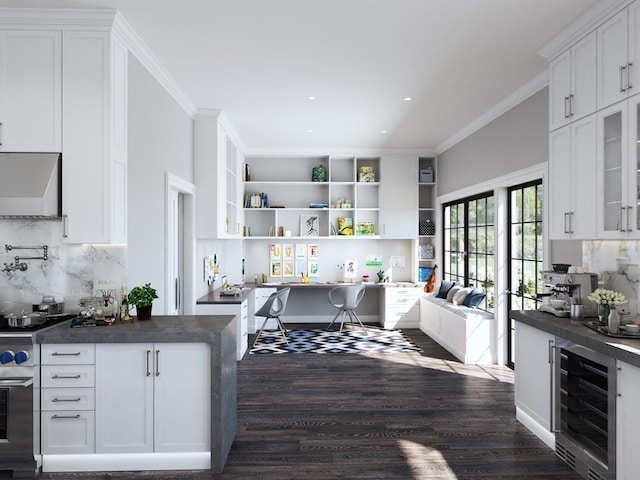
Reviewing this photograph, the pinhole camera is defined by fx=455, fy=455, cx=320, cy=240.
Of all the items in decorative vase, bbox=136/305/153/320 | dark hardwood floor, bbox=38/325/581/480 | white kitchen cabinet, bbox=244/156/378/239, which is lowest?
dark hardwood floor, bbox=38/325/581/480

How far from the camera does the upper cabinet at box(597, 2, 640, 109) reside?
2703 mm

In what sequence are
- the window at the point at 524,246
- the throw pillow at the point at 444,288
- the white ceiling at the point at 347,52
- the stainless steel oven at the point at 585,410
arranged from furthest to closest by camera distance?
the throw pillow at the point at 444,288 → the window at the point at 524,246 → the white ceiling at the point at 347,52 → the stainless steel oven at the point at 585,410

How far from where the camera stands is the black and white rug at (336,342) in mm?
6031

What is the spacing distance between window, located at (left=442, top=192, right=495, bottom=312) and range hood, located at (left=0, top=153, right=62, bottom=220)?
4.59 m

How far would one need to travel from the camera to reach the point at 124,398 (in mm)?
2836

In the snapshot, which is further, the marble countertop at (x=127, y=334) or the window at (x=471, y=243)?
the window at (x=471, y=243)

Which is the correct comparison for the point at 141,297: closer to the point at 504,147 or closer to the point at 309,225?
the point at 504,147

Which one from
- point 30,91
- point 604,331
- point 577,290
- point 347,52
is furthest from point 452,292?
point 30,91

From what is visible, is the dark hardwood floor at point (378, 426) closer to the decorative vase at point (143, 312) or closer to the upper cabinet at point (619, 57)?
the decorative vase at point (143, 312)

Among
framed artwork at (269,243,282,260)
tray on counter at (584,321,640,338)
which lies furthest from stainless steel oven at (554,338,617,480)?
framed artwork at (269,243,282,260)

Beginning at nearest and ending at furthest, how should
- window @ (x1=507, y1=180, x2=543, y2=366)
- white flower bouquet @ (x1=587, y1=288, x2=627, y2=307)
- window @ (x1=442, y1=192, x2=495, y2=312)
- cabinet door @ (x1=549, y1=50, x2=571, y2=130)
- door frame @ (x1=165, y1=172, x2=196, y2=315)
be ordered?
white flower bouquet @ (x1=587, y1=288, x2=627, y2=307)
cabinet door @ (x1=549, y1=50, x2=571, y2=130)
window @ (x1=507, y1=180, x2=543, y2=366)
door frame @ (x1=165, y1=172, x2=196, y2=315)
window @ (x1=442, y1=192, x2=495, y2=312)

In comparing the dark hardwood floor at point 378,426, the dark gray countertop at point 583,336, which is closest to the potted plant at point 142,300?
the dark hardwood floor at point 378,426

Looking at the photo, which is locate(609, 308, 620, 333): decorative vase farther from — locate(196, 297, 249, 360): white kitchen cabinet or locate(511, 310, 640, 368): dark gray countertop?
locate(196, 297, 249, 360): white kitchen cabinet

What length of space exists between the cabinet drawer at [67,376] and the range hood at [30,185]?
1.00 meters
